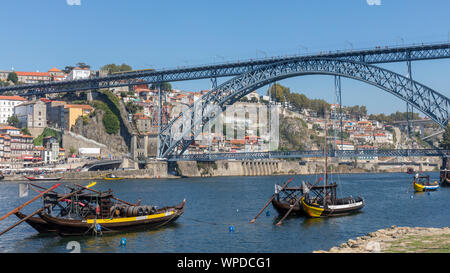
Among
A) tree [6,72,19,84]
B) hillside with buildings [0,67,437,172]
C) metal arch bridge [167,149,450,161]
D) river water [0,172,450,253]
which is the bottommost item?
river water [0,172,450,253]

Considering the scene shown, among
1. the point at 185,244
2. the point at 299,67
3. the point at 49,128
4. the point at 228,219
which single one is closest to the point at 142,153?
the point at 49,128

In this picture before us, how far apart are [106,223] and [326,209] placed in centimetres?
1370

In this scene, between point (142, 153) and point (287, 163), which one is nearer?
point (142, 153)

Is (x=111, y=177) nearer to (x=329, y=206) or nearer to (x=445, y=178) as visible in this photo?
(x=445, y=178)

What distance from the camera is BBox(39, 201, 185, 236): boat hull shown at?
2602 centimetres

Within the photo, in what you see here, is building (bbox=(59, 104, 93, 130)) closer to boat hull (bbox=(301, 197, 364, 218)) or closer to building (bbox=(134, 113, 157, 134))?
building (bbox=(134, 113, 157, 134))

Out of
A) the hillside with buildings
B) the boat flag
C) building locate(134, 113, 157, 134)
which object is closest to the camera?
the boat flag

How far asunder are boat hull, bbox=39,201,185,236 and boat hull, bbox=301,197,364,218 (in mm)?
8853

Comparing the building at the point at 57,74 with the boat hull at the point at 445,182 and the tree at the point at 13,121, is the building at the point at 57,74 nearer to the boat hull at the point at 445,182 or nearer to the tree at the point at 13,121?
the tree at the point at 13,121

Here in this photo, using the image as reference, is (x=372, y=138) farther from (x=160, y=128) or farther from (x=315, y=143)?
(x=160, y=128)

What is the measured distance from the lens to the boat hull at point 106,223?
1024 inches

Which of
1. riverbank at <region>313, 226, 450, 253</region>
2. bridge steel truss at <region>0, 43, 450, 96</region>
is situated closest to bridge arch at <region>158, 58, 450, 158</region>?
bridge steel truss at <region>0, 43, 450, 96</region>

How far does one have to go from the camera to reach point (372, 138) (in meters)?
160
